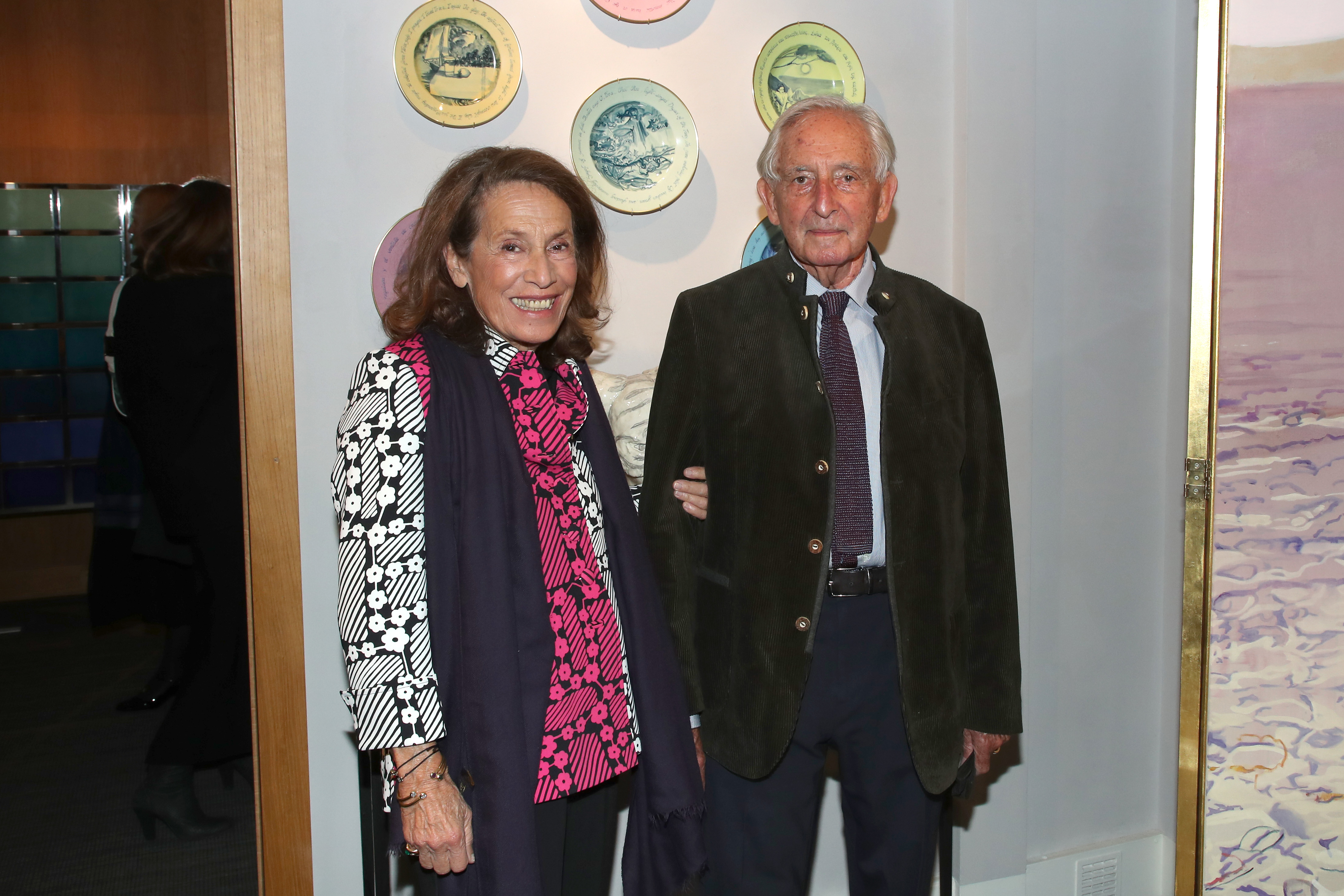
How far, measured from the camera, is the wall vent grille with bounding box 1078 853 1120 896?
9.02ft

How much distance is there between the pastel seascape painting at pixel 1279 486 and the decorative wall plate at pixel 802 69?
0.85 m

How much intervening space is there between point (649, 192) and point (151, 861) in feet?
6.59

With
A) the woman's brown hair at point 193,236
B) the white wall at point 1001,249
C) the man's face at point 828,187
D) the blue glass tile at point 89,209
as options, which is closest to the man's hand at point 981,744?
the white wall at point 1001,249

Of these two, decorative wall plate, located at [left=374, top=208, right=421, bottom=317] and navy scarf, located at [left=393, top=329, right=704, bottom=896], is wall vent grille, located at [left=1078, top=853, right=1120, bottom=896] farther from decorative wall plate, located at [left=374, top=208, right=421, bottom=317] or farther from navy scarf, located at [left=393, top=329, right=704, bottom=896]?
decorative wall plate, located at [left=374, top=208, right=421, bottom=317]

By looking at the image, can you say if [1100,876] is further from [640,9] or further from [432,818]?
[640,9]

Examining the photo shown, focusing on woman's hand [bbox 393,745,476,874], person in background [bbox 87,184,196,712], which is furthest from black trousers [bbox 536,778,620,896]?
person in background [bbox 87,184,196,712]

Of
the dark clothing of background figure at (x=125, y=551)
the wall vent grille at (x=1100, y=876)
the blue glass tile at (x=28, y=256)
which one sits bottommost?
the wall vent grille at (x=1100, y=876)

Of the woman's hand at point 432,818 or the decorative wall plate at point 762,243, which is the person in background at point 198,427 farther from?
the decorative wall plate at point 762,243

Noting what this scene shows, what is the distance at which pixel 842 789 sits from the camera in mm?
1827

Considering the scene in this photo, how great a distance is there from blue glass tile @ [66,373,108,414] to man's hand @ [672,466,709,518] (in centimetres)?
131

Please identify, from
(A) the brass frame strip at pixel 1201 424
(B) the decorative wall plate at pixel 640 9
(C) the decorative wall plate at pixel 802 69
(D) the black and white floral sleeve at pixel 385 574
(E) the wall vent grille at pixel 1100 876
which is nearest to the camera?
(D) the black and white floral sleeve at pixel 385 574

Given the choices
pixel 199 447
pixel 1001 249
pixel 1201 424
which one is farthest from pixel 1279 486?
pixel 199 447

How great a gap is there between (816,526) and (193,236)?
1.50 metres

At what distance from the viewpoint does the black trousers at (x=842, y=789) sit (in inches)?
67.3
